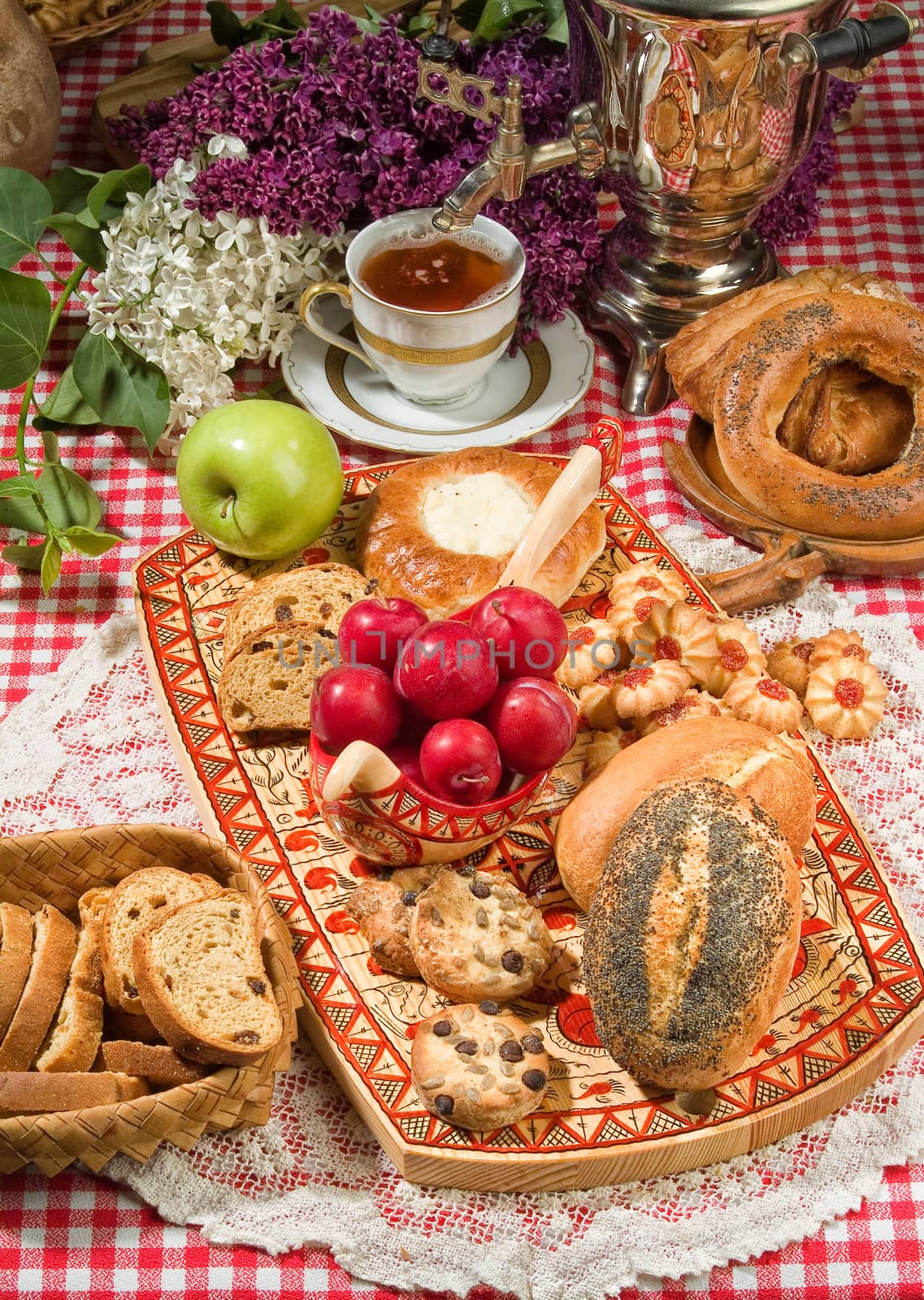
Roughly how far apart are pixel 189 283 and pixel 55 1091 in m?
1.31

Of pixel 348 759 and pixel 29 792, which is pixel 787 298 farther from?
pixel 29 792

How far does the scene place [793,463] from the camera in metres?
1.94

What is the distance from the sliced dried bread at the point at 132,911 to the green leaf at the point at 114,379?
3.06 feet

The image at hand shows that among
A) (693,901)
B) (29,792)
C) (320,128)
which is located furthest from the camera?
(320,128)

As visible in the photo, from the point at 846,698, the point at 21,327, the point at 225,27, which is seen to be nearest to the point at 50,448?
the point at 21,327

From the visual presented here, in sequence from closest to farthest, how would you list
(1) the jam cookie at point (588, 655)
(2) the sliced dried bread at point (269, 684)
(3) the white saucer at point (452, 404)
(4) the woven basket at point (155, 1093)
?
1. (4) the woven basket at point (155, 1093)
2. (2) the sliced dried bread at point (269, 684)
3. (1) the jam cookie at point (588, 655)
4. (3) the white saucer at point (452, 404)

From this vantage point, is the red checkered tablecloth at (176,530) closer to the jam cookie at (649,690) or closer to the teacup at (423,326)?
the teacup at (423,326)

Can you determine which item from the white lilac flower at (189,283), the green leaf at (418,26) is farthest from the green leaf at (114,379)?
the green leaf at (418,26)

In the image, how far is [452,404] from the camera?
87.0 inches

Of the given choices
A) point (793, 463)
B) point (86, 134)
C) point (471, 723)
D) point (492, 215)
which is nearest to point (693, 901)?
point (471, 723)

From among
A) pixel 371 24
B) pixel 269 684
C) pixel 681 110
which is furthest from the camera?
pixel 371 24

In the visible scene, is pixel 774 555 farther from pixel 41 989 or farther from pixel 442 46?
Answer: pixel 41 989

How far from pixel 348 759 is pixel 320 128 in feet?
4.05

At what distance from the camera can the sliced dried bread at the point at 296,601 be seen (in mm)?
1671
